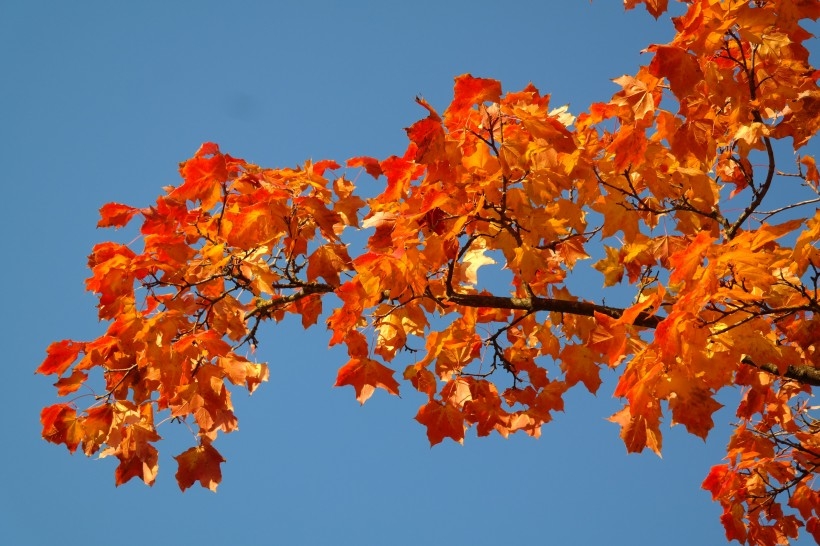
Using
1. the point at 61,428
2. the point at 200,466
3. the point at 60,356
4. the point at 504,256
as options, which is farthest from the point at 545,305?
the point at 61,428

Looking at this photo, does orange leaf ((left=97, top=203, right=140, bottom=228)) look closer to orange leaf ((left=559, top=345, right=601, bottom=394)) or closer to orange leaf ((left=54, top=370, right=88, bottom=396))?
orange leaf ((left=54, top=370, right=88, bottom=396))

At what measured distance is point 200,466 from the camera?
472 cm

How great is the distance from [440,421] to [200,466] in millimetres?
1504

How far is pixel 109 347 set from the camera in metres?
4.40

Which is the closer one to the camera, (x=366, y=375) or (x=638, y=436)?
(x=638, y=436)

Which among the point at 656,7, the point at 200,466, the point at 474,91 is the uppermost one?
the point at 656,7

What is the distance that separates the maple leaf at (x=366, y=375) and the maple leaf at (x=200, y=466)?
2.98ft

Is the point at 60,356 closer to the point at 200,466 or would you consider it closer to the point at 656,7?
the point at 200,466

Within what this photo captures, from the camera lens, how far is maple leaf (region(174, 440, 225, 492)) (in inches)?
185

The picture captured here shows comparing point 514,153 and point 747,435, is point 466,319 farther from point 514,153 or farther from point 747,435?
point 747,435

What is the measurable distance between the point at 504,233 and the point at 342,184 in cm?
111

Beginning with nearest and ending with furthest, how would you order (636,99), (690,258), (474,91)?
(690,258), (474,91), (636,99)

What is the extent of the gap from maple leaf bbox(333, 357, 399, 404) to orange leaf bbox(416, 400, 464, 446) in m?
0.38

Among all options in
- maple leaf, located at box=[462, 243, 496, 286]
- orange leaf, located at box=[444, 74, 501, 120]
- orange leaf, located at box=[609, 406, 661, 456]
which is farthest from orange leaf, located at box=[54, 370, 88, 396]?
orange leaf, located at box=[609, 406, 661, 456]
